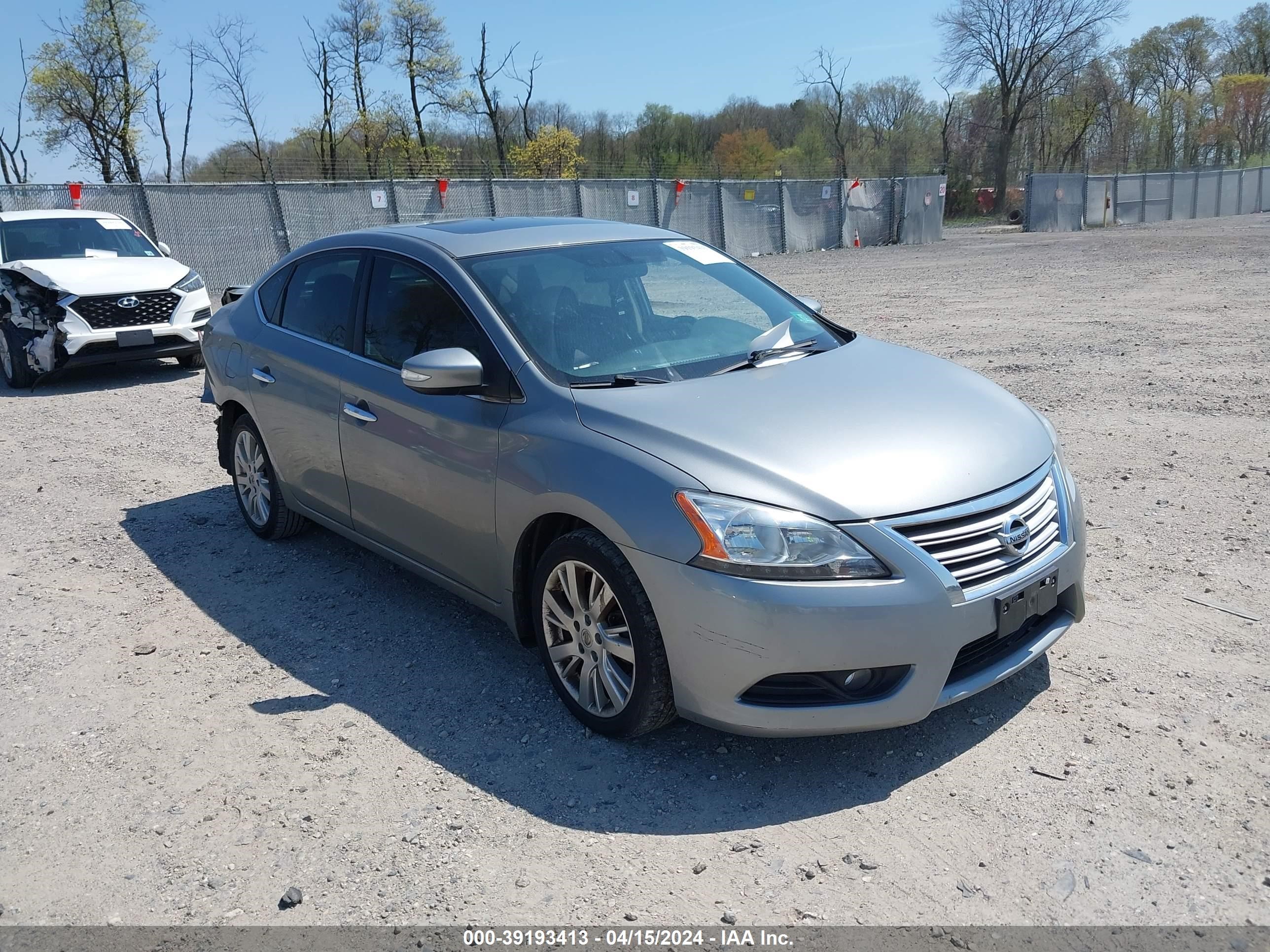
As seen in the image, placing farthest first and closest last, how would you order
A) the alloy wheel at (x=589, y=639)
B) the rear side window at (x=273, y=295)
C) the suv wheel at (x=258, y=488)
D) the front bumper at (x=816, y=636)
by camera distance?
the suv wheel at (x=258, y=488) < the rear side window at (x=273, y=295) < the alloy wheel at (x=589, y=639) < the front bumper at (x=816, y=636)

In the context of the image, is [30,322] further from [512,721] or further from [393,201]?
[393,201]

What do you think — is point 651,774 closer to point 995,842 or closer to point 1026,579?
point 995,842

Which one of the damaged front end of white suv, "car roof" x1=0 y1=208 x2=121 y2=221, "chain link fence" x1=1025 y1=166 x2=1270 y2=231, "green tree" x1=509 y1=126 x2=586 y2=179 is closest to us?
the damaged front end of white suv

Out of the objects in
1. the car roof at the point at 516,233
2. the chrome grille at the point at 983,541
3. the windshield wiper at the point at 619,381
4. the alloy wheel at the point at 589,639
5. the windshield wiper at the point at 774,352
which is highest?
the car roof at the point at 516,233

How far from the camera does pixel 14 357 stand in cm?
1086

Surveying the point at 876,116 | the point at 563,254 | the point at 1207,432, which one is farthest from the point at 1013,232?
the point at 876,116

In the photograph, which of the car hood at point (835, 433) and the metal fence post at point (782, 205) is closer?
the car hood at point (835, 433)

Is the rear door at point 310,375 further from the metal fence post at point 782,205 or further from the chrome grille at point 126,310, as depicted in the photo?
the metal fence post at point 782,205

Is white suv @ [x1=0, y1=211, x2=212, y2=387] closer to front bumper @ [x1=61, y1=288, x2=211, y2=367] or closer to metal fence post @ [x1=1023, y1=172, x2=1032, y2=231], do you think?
front bumper @ [x1=61, y1=288, x2=211, y2=367]

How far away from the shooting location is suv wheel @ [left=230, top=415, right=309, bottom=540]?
18.1ft

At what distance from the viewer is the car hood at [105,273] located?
10523 mm

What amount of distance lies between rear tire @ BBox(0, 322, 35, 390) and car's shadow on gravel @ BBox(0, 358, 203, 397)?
99 millimetres

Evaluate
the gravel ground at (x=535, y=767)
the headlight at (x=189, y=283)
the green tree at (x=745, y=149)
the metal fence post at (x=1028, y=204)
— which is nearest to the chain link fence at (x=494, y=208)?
the headlight at (x=189, y=283)

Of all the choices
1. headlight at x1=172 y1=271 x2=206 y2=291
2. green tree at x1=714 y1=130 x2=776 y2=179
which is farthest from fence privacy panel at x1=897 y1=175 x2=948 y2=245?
green tree at x1=714 y1=130 x2=776 y2=179
